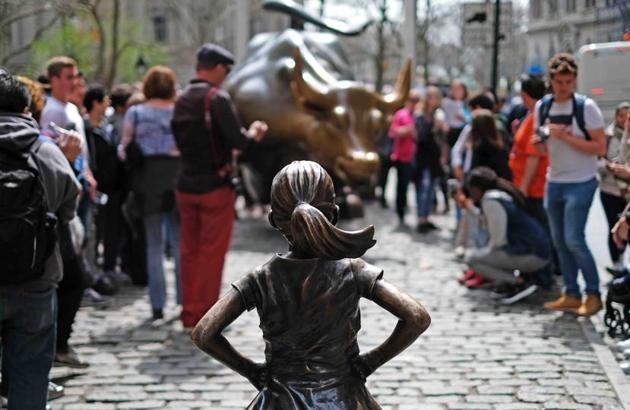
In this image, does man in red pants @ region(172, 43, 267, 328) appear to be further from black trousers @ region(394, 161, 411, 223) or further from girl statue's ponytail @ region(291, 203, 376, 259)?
black trousers @ region(394, 161, 411, 223)

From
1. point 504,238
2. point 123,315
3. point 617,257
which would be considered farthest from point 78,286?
point 617,257

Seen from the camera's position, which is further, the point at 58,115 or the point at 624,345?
the point at 58,115

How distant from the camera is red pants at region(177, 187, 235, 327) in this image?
287 inches

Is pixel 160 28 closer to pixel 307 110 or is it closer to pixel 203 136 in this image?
pixel 307 110

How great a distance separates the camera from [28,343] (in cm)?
470

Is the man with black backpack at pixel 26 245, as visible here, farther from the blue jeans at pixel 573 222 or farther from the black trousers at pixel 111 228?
the black trousers at pixel 111 228

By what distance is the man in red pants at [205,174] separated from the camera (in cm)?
720

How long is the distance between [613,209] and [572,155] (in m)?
1.40

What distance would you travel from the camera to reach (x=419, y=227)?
13039 millimetres

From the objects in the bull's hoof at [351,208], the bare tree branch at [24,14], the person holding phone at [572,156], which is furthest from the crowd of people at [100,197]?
the bull's hoof at [351,208]

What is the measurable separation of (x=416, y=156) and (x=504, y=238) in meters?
4.76

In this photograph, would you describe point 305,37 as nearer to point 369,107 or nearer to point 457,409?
point 369,107

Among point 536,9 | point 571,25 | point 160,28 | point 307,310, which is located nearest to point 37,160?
point 307,310

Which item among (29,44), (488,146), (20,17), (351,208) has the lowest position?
(351,208)
